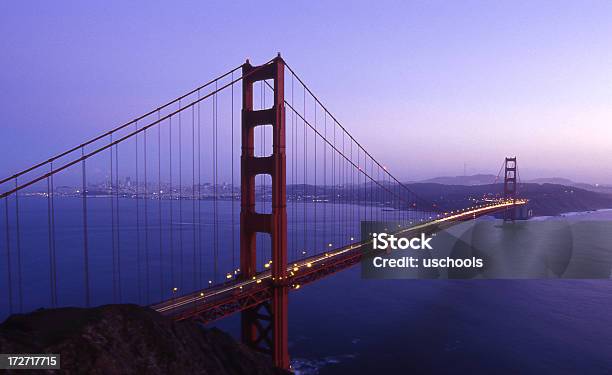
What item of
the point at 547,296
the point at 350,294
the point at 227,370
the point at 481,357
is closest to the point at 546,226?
the point at 547,296

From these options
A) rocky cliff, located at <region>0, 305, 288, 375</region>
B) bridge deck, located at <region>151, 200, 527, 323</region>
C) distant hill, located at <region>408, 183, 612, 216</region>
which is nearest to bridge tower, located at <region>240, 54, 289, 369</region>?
bridge deck, located at <region>151, 200, 527, 323</region>

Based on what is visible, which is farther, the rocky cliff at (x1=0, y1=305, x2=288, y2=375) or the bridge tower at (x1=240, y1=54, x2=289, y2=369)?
the bridge tower at (x1=240, y1=54, x2=289, y2=369)

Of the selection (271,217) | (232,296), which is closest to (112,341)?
(232,296)

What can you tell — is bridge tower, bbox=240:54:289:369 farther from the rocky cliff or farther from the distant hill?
the distant hill

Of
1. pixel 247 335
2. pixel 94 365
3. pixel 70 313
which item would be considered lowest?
pixel 247 335

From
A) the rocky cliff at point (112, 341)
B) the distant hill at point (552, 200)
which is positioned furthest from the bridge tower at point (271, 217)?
the distant hill at point (552, 200)

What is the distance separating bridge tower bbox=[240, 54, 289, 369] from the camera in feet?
53.0

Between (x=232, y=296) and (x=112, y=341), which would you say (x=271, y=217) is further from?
(x=112, y=341)

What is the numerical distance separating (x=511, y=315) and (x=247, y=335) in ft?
68.5

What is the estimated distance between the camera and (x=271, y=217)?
16484 millimetres

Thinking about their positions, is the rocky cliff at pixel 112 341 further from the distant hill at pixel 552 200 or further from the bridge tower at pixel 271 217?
the distant hill at pixel 552 200

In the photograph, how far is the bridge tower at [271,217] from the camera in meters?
16.1

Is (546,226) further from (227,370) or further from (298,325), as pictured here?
(227,370)

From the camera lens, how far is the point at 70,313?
934 cm
